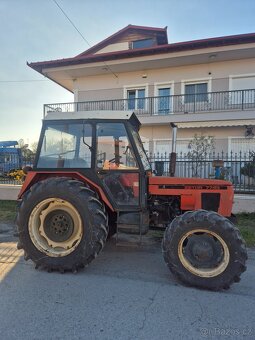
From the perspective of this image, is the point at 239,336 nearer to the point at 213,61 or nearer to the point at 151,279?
the point at 151,279

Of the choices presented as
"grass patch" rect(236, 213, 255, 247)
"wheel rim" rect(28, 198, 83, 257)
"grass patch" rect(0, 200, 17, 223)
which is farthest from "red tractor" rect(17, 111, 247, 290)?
"grass patch" rect(0, 200, 17, 223)

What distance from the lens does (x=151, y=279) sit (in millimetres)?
4016

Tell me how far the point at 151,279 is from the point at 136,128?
2426 mm

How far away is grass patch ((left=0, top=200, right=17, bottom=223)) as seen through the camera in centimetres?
798

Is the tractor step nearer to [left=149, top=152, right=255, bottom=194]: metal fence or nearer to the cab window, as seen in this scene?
the cab window

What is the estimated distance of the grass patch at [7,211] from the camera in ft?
26.2

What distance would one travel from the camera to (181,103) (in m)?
16.2

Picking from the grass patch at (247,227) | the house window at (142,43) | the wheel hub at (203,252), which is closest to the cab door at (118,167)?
the wheel hub at (203,252)

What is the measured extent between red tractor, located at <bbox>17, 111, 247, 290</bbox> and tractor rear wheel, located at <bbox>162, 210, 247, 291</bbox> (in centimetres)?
5

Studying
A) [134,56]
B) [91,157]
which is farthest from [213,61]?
[91,157]

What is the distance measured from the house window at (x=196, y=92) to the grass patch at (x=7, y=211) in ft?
34.5

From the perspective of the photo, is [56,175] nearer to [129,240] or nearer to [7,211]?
[129,240]

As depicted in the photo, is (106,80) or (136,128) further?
(106,80)

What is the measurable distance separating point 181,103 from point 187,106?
370 millimetres
